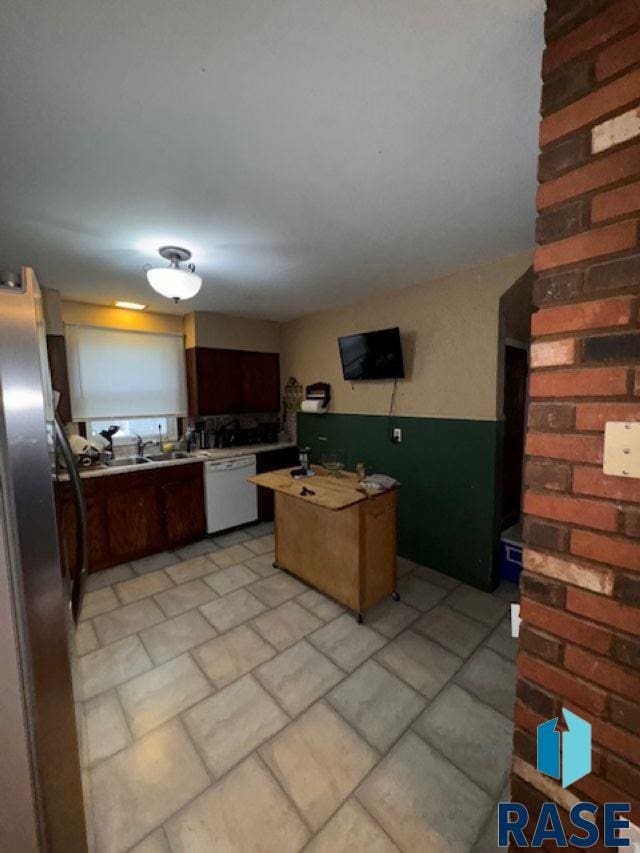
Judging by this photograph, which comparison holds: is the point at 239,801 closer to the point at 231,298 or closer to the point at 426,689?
the point at 426,689

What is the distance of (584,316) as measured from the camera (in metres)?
0.77

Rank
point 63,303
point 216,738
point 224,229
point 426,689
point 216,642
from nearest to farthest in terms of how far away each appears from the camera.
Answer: point 216,738, point 426,689, point 224,229, point 216,642, point 63,303

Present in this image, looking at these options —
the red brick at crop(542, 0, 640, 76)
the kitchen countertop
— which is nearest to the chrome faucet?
the kitchen countertop

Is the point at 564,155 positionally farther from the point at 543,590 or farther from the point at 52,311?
the point at 52,311

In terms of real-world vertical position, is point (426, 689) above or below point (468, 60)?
below

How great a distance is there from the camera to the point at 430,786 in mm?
1339

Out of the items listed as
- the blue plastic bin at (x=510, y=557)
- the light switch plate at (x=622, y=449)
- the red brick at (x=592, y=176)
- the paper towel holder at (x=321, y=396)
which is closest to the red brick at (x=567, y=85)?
the red brick at (x=592, y=176)

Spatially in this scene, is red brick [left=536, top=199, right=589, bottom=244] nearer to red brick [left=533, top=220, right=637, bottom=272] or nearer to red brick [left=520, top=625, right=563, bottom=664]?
red brick [left=533, top=220, right=637, bottom=272]

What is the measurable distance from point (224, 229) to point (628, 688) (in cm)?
247

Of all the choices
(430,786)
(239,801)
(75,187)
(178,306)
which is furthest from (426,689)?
(178,306)

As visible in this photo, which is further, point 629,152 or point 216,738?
point 216,738

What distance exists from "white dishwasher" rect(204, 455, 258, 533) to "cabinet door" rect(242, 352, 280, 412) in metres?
0.79

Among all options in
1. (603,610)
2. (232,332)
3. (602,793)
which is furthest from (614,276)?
(232,332)

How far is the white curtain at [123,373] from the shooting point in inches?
133
